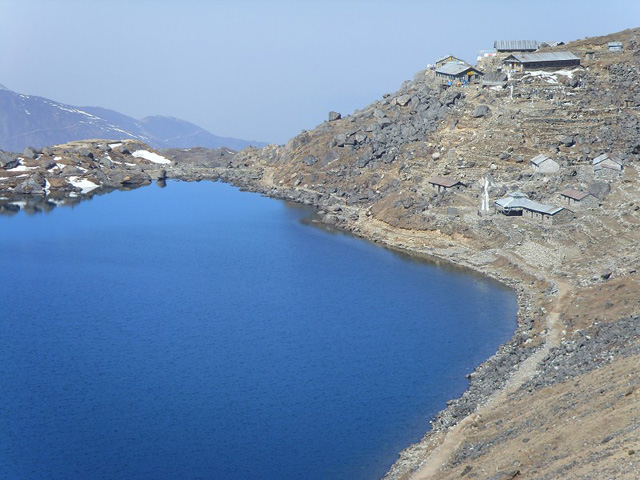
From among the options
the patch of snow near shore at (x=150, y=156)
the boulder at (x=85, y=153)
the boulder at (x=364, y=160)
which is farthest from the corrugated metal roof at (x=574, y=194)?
the boulder at (x=85, y=153)

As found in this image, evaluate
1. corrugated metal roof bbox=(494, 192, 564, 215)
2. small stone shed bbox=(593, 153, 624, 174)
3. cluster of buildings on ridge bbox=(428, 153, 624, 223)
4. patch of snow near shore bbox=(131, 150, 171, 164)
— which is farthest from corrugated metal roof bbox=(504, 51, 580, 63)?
patch of snow near shore bbox=(131, 150, 171, 164)

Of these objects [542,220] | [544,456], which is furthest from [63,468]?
[542,220]

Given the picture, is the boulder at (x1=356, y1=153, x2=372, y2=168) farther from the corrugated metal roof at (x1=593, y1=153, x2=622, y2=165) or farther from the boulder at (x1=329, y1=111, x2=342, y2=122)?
the corrugated metal roof at (x1=593, y1=153, x2=622, y2=165)

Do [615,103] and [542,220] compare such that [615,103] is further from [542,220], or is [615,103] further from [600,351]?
[600,351]

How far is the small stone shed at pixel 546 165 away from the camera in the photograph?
11012 cm

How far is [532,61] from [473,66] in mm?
11900

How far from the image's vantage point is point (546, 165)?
11031 cm

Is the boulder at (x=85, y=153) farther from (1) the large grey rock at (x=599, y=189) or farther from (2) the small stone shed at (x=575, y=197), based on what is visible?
(1) the large grey rock at (x=599, y=189)

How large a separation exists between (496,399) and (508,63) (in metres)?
81.2

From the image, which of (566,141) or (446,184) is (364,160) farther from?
(566,141)

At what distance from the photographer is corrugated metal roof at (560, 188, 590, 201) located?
3999 inches

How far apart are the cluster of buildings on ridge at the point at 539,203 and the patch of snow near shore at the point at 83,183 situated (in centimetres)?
7375

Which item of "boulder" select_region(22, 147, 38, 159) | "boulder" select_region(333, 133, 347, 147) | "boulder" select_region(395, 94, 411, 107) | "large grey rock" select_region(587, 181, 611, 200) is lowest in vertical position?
"boulder" select_region(22, 147, 38, 159)

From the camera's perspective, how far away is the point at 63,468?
2130 inches
